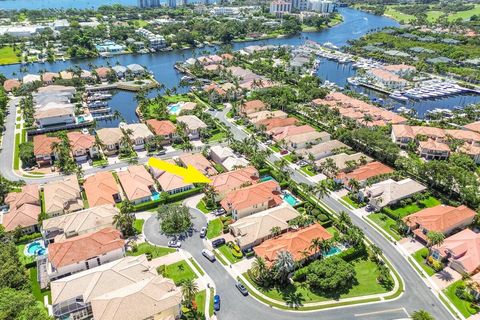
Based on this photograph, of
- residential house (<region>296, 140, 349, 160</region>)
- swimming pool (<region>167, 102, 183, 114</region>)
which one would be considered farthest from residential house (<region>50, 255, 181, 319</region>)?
swimming pool (<region>167, 102, 183, 114</region>)

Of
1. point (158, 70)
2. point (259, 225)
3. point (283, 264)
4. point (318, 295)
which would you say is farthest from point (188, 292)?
point (158, 70)

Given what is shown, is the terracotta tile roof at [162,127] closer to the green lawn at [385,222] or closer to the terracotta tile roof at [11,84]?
the green lawn at [385,222]

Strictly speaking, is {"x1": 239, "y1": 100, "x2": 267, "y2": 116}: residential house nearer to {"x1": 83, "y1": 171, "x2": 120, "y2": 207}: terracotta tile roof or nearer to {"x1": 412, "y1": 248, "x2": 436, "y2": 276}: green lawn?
{"x1": 83, "y1": 171, "x2": 120, "y2": 207}: terracotta tile roof

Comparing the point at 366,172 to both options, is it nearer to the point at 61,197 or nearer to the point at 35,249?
the point at 61,197

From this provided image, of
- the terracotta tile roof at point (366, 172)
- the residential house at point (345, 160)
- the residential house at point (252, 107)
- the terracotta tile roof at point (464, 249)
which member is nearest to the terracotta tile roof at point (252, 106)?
the residential house at point (252, 107)

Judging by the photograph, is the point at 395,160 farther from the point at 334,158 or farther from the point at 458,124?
the point at 458,124

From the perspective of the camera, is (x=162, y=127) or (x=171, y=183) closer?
(x=171, y=183)

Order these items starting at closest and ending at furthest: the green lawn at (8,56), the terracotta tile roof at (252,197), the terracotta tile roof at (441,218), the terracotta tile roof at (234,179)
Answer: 1. the terracotta tile roof at (441,218)
2. the terracotta tile roof at (252,197)
3. the terracotta tile roof at (234,179)
4. the green lawn at (8,56)
